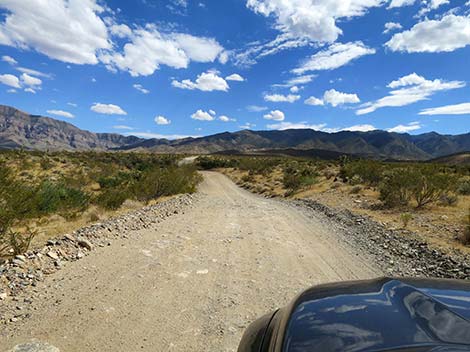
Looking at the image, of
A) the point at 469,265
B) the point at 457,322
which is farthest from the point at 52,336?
the point at 469,265

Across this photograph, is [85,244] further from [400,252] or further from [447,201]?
[447,201]

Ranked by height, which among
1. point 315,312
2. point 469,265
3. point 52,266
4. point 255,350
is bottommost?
point 469,265

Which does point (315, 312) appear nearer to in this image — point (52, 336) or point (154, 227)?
point (52, 336)

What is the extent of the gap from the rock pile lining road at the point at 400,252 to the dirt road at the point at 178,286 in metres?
0.61

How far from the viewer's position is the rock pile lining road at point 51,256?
5062 millimetres

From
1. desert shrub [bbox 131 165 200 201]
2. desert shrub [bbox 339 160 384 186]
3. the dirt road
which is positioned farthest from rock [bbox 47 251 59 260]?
desert shrub [bbox 339 160 384 186]

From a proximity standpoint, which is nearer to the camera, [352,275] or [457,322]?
[457,322]

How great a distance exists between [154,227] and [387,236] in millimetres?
6710

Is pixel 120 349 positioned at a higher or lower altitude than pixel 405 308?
lower

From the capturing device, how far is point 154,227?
9922 mm

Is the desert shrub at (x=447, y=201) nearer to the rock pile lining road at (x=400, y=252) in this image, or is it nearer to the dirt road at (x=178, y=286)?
the rock pile lining road at (x=400, y=252)

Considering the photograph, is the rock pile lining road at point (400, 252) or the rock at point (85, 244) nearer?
the rock pile lining road at point (400, 252)

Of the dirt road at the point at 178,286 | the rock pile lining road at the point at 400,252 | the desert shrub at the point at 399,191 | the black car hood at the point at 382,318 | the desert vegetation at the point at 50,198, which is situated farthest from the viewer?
the desert shrub at the point at 399,191

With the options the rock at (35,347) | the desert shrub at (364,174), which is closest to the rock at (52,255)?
the rock at (35,347)
